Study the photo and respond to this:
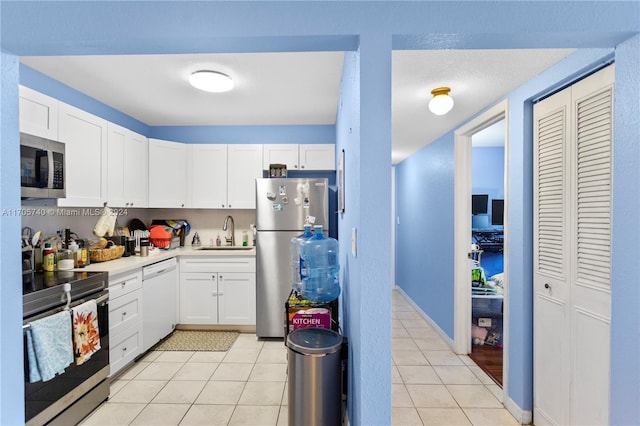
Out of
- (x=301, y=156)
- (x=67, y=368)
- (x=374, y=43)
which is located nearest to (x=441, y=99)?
(x=374, y=43)

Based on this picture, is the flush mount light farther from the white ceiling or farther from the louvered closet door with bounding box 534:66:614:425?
the louvered closet door with bounding box 534:66:614:425

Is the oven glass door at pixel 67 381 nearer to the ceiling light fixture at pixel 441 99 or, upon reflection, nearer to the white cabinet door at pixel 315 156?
the white cabinet door at pixel 315 156

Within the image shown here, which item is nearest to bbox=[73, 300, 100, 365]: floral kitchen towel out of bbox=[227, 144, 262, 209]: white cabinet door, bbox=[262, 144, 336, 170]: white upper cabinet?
bbox=[227, 144, 262, 209]: white cabinet door

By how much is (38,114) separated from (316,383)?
103 inches

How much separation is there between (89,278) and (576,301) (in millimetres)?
3109

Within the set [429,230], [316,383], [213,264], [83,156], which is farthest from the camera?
[429,230]

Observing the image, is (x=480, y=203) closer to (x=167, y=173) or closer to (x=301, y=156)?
(x=301, y=156)

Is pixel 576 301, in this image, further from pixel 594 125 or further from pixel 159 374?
pixel 159 374

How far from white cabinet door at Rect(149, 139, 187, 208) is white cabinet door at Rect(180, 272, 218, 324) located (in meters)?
0.95

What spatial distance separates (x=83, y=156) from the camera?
2.61 meters

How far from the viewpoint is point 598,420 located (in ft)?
5.15

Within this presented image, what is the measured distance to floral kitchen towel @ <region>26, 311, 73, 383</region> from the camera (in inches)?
66.6

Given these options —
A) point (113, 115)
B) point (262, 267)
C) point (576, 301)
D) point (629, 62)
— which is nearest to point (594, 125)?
point (629, 62)

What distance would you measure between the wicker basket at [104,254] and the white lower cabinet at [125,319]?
321 millimetres
